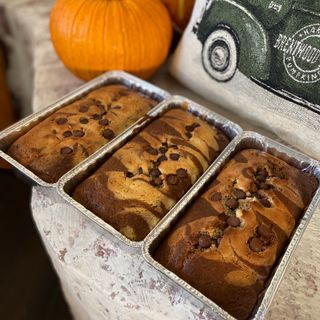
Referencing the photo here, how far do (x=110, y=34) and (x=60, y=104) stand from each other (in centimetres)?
18

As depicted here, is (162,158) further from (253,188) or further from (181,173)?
(253,188)

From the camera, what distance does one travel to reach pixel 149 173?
66 centimetres

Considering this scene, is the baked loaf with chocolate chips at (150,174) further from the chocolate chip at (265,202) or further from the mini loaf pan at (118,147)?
the chocolate chip at (265,202)

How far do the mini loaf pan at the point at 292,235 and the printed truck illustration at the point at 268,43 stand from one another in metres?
0.11

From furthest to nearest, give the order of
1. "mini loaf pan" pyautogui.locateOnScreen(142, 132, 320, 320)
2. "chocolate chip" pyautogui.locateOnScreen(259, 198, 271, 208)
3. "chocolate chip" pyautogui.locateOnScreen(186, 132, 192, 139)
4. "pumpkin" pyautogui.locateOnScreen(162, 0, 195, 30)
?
"pumpkin" pyautogui.locateOnScreen(162, 0, 195, 30) < "chocolate chip" pyautogui.locateOnScreen(186, 132, 192, 139) < "chocolate chip" pyautogui.locateOnScreen(259, 198, 271, 208) < "mini loaf pan" pyautogui.locateOnScreen(142, 132, 320, 320)

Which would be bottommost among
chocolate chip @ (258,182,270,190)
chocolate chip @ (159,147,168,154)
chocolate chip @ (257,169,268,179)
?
chocolate chip @ (159,147,168,154)

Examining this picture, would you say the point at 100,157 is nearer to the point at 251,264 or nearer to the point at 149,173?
the point at 149,173

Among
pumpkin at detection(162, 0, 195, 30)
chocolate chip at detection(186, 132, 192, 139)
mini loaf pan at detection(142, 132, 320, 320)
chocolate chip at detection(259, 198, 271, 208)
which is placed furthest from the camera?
pumpkin at detection(162, 0, 195, 30)

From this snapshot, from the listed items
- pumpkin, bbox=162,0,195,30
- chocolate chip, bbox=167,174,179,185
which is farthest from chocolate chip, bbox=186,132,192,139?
Result: pumpkin, bbox=162,0,195,30

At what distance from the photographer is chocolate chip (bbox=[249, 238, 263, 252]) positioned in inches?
22.3

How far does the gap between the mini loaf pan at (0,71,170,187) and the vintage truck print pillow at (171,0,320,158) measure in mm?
120

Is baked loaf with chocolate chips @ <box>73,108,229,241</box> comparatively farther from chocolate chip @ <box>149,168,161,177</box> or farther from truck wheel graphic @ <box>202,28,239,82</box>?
truck wheel graphic @ <box>202,28,239,82</box>

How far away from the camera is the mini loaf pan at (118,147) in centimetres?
60

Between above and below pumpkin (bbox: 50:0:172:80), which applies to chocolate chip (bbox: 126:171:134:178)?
below
